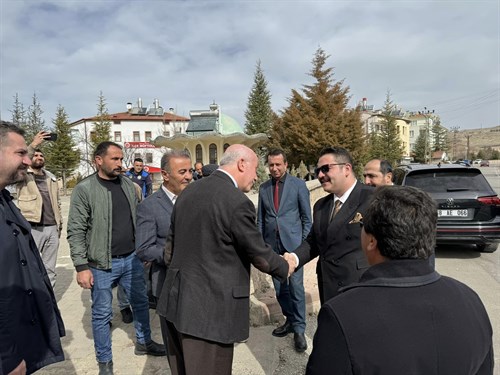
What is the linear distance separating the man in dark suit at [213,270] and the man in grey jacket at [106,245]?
154 cm

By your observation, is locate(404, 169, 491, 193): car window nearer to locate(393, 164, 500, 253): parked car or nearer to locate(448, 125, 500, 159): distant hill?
locate(393, 164, 500, 253): parked car

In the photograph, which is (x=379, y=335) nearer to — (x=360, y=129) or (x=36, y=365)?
(x=36, y=365)

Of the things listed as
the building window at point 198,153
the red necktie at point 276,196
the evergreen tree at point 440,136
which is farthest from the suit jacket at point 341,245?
the evergreen tree at point 440,136

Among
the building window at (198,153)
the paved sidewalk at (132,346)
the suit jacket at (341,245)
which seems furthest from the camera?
the building window at (198,153)

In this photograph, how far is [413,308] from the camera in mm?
1095

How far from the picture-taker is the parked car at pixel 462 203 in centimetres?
676

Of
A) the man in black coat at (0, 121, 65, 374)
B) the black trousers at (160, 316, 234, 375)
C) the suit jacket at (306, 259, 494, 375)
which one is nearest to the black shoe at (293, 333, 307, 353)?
the black trousers at (160, 316, 234, 375)

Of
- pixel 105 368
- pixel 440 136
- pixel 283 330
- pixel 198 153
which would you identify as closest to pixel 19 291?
pixel 105 368

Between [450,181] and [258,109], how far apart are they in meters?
41.5

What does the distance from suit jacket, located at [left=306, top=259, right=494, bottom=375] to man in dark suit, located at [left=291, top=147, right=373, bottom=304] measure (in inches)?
53.5

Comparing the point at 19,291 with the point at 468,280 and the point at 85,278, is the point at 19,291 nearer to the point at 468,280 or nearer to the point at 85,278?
the point at 85,278

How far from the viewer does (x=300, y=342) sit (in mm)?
3705

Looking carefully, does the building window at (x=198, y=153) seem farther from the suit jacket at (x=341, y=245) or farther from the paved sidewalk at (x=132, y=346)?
the suit jacket at (x=341, y=245)

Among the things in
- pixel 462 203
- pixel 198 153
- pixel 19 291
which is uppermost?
pixel 198 153
